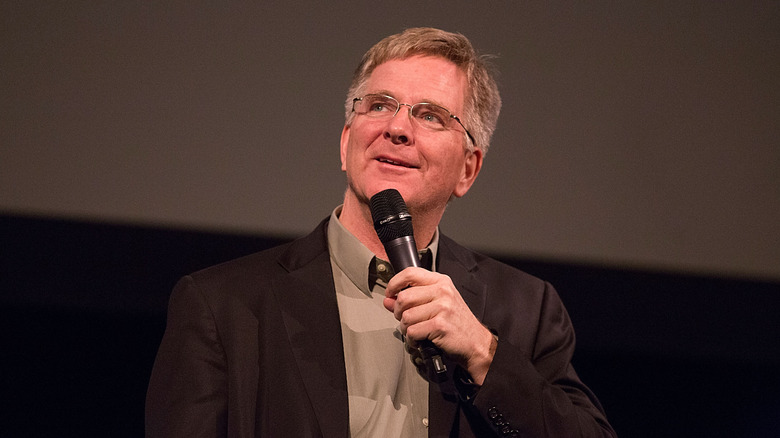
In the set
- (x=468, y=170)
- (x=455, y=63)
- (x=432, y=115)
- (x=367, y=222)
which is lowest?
(x=367, y=222)

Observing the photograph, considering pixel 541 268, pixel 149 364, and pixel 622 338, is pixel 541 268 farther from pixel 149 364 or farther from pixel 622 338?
pixel 149 364

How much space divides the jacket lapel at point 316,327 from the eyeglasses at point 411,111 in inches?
13.6

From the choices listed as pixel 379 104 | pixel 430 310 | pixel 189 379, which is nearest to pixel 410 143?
pixel 379 104

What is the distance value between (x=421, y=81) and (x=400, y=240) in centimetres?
57

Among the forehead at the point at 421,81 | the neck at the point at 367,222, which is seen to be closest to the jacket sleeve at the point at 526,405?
the neck at the point at 367,222

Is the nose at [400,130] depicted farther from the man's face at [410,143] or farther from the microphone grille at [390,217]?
the microphone grille at [390,217]

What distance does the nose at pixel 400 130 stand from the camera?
1656 mm

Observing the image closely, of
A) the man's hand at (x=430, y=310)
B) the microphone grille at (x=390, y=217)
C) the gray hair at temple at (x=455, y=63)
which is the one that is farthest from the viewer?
the gray hair at temple at (x=455, y=63)

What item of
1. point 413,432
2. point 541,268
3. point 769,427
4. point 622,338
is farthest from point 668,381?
point 413,432

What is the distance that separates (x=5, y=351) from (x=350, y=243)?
1335 mm

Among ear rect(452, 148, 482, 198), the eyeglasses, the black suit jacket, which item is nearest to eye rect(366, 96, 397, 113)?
the eyeglasses

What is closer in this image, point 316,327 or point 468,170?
point 316,327

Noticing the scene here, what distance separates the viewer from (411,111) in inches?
67.2

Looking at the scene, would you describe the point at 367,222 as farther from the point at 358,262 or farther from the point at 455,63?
the point at 455,63
